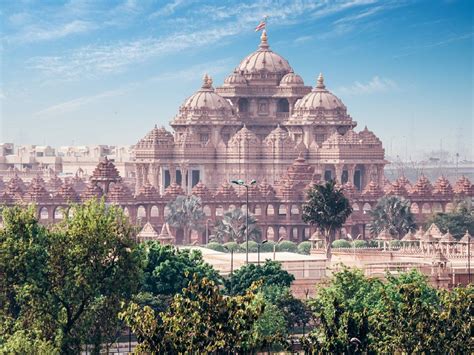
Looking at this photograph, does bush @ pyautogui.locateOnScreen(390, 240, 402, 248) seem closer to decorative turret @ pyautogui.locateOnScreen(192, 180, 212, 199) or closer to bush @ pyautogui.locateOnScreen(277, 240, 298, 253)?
bush @ pyautogui.locateOnScreen(277, 240, 298, 253)

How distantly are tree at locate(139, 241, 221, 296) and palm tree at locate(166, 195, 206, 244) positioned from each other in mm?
72926

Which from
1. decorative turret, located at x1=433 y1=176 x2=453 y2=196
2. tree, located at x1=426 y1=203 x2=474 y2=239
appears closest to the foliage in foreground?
tree, located at x1=426 y1=203 x2=474 y2=239

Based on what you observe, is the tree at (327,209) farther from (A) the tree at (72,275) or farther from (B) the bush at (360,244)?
(A) the tree at (72,275)

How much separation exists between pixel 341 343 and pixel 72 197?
3962 inches

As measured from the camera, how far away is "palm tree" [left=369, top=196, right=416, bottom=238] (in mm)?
163875

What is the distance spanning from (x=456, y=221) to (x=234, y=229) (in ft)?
55.5

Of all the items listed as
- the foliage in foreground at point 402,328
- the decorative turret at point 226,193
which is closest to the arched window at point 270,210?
the decorative turret at point 226,193

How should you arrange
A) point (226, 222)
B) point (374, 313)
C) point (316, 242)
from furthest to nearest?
point (226, 222), point (316, 242), point (374, 313)

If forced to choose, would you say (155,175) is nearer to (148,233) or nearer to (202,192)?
(202,192)

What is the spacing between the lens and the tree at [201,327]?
68125 mm

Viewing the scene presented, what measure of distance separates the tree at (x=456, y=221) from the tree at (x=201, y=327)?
82.2m

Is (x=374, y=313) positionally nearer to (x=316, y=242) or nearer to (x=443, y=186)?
(x=316, y=242)

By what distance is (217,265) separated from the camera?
112 metres

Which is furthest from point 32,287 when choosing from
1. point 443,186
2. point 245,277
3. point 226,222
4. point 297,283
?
point 443,186
